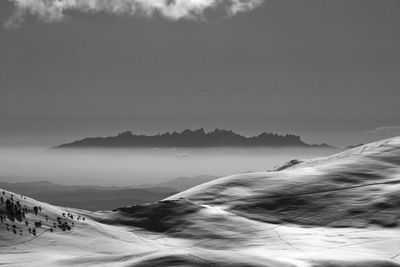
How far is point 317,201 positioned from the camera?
112750 millimetres

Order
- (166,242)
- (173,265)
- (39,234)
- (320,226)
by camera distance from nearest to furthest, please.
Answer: (173,265) < (39,234) < (166,242) < (320,226)

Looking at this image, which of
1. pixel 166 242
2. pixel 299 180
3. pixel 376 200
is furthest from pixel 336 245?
pixel 299 180

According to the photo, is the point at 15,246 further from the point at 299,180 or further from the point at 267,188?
the point at 299,180

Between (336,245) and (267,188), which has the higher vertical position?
(267,188)

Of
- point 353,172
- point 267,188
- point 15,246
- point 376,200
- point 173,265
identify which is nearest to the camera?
point 173,265

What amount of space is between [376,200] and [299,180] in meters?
22.5

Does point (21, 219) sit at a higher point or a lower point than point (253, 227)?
higher

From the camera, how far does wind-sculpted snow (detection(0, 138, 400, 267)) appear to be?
5428 centimetres

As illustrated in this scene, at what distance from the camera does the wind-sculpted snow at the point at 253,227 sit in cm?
5428

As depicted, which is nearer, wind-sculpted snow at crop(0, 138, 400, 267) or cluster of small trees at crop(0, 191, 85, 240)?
wind-sculpted snow at crop(0, 138, 400, 267)

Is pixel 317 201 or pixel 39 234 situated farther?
pixel 317 201

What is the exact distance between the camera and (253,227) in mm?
90688

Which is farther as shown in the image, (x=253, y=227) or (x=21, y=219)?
(x=253, y=227)

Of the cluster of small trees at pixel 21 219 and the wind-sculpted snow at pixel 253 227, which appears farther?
the cluster of small trees at pixel 21 219
